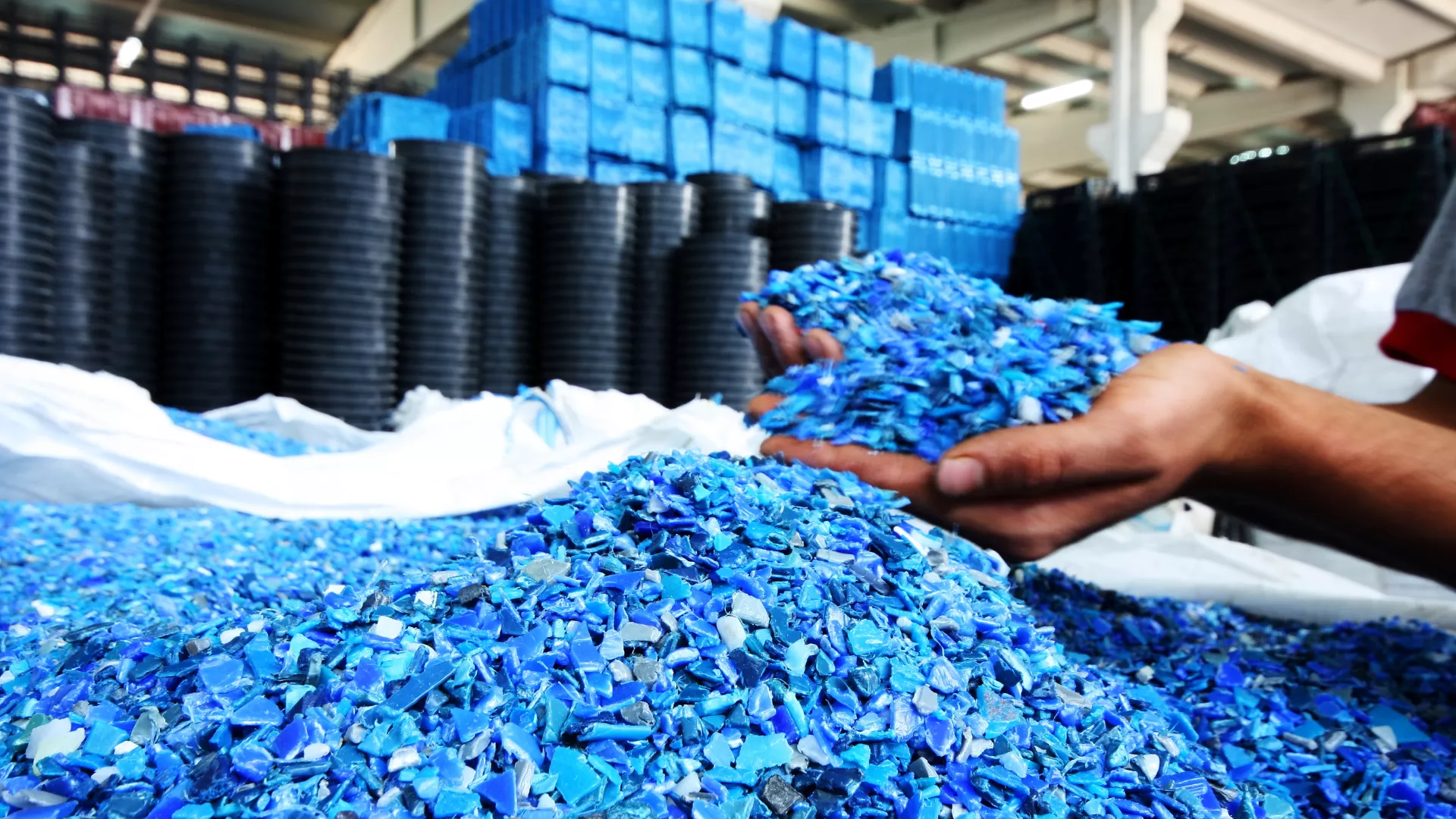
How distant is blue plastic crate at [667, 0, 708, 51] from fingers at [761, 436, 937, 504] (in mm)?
5016

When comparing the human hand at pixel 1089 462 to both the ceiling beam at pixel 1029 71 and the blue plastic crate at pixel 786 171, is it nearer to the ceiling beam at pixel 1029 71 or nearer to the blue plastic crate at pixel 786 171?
the blue plastic crate at pixel 786 171

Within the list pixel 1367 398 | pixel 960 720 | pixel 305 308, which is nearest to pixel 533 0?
pixel 305 308

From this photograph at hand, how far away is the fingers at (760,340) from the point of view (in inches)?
65.3

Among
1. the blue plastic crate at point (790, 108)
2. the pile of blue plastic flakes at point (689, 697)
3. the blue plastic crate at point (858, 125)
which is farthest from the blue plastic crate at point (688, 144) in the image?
the pile of blue plastic flakes at point (689, 697)

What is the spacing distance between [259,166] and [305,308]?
1.92ft

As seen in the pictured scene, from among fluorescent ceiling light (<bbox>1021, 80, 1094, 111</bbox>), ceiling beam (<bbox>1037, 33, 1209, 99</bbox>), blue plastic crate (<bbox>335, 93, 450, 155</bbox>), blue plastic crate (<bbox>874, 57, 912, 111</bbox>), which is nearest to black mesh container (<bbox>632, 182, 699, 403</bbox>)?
blue plastic crate (<bbox>335, 93, 450, 155</bbox>)

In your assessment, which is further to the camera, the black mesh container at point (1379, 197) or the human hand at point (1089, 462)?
the black mesh container at point (1379, 197)

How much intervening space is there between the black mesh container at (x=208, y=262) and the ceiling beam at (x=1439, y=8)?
11.1 meters

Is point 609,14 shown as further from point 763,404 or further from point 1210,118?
point 1210,118

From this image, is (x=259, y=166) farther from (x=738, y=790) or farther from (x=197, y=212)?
(x=738, y=790)

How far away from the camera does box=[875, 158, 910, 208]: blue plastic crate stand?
6.86 m

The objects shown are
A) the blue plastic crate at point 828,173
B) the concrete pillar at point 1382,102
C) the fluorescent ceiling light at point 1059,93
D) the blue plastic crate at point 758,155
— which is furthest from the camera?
the fluorescent ceiling light at point 1059,93

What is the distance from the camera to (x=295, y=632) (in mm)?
757

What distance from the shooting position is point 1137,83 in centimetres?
866
